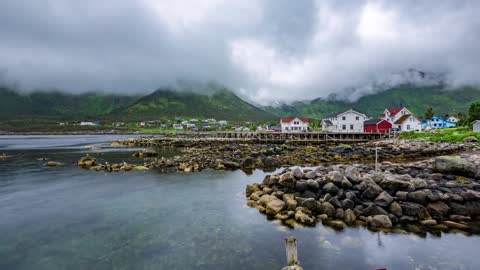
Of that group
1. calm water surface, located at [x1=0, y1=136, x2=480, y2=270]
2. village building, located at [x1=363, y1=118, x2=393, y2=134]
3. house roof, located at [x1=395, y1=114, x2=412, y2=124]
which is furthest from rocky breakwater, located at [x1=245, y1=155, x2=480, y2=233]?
house roof, located at [x1=395, y1=114, x2=412, y2=124]

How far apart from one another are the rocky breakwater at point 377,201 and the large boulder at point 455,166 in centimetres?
9

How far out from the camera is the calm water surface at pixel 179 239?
1077 centimetres

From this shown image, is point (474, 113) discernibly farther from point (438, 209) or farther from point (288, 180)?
point (288, 180)

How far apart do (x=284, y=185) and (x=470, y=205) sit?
34.9 feet

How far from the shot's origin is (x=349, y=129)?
261 feet

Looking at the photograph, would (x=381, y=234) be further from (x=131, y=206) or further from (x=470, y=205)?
(x=131, y=206)

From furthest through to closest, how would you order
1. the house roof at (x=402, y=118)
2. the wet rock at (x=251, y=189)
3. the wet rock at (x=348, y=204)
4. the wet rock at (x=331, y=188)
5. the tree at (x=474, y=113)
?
the house roof at (x=402, y=118)
the tree at (x=474, y=113)
the wet rock at (x=251, y=189)
the wet rock at (x=331, y=188)
the wet rock at (x=348, y=204)

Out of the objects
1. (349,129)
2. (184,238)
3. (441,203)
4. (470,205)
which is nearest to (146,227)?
(184,238)

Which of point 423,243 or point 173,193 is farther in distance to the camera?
point 173,193

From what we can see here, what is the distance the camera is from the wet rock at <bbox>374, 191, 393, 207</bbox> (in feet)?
47.5

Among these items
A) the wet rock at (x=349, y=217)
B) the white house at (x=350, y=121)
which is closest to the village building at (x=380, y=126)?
the white house at (x=350, y=121)

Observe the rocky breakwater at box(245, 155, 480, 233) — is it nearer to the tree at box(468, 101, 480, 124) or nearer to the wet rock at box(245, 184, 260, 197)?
the wet rock at box(245, 184, 260, 197)

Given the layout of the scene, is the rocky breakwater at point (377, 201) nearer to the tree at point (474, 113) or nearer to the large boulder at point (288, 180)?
the large boulder at point (288, 180)

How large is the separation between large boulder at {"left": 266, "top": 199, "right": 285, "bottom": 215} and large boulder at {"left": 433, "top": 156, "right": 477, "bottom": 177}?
13.9m
